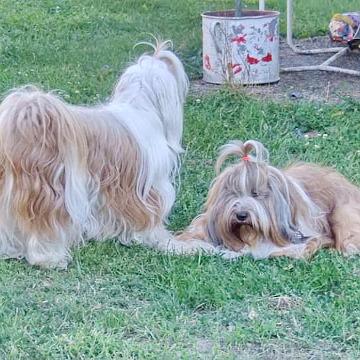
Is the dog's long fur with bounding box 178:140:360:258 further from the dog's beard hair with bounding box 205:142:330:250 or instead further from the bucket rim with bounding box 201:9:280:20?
the bucket rim with bounding box 201:9:280:20

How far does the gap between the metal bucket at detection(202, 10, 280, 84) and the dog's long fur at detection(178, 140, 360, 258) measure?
3.55 meters

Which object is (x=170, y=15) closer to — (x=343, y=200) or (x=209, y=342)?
(x=343, y=200)

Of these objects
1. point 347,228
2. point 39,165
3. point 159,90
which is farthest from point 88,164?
point 347,228

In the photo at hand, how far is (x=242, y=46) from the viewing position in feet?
28.6

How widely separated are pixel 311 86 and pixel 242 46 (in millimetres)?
763

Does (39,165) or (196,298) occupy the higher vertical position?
(39,165)

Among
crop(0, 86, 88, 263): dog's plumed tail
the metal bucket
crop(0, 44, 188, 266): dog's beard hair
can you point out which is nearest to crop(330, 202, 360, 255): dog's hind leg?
crop(0, 44, 188, 266): dog's beard hair

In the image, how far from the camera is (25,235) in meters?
4.98

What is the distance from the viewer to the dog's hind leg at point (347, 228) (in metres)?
5.04

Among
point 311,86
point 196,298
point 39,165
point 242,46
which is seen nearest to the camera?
point 196,298

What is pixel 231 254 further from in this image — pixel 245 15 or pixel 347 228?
pixel 245 15

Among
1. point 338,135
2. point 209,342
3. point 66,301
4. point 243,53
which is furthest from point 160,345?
point 243,53

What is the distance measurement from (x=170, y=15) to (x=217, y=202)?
8.23m

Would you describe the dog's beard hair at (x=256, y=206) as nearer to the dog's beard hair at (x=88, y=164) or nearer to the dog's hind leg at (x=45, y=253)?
the dog's beard hair at (x=88, y=164)
